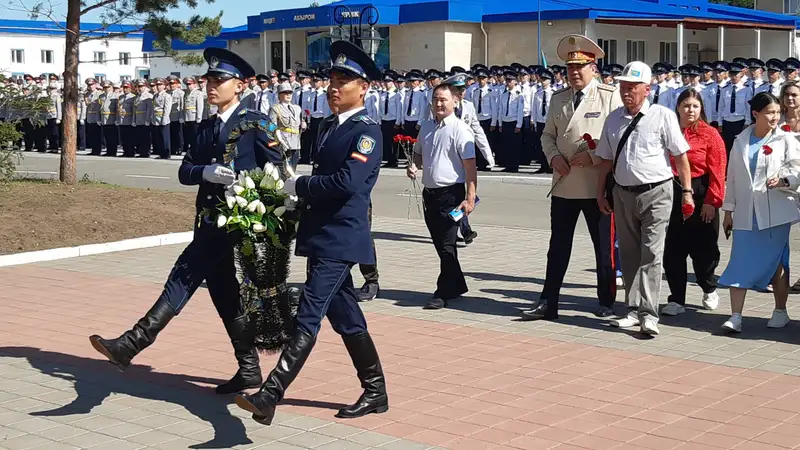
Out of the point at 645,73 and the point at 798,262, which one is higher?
the point at 645,73

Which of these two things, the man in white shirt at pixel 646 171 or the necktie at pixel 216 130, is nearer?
the necktie at pixel 216 130

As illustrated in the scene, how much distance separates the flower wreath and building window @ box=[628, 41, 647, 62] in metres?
37.4

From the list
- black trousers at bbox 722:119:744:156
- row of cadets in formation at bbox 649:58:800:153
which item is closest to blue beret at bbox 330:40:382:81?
row of cadets in formation at bbox 649:58:800:153

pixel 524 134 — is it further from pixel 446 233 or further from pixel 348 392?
pixel 348 392

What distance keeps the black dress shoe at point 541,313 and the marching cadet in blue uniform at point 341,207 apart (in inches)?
115

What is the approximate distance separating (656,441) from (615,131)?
3.19 m

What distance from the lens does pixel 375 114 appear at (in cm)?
2808

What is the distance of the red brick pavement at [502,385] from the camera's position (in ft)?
20.0

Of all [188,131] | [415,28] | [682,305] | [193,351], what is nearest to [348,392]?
[193,351]

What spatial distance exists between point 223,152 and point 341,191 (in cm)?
103

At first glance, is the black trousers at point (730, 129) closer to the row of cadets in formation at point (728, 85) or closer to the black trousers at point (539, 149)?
the row of cadets in formation at point (728, 85)

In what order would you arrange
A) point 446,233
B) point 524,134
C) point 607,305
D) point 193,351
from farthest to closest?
point 524,134 < point 446,233 < point 607,305 < point 193,351

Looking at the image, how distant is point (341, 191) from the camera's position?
6133 millimetres

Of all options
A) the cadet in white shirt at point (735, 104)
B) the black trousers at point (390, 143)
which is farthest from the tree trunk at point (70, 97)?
the cadet in white shirt at point (735, 104)
